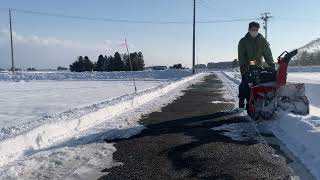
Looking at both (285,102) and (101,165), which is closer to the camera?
(101,165)

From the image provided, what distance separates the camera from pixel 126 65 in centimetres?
9706

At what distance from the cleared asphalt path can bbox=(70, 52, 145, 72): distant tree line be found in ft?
291

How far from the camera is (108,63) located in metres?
101

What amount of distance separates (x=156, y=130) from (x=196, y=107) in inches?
198

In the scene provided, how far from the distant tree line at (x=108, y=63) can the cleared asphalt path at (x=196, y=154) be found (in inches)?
3493

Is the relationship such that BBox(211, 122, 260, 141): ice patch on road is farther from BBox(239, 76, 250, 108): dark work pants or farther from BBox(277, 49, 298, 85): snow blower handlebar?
BBox(239, 76, 250, 108): dark work pants

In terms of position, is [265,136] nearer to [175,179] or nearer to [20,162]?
[175,179]

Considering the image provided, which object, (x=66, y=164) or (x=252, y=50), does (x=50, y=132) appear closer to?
(x=66, y=164)

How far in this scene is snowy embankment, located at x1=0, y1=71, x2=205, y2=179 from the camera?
247 inches

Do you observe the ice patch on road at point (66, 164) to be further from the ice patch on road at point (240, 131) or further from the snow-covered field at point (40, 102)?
the snow-covered field at point (40, 102)

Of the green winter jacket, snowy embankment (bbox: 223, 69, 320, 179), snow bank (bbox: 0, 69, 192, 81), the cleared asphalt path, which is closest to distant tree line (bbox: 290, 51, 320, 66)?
snow bank (bbox: 0, 69, 192, 81)

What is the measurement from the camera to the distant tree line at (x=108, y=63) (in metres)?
99.4

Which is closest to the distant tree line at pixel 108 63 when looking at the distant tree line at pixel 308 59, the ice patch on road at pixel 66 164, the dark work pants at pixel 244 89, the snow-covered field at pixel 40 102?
the distant tree line at pixel 308 59

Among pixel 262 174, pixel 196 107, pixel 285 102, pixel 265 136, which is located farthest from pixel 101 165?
pixel 196 107
